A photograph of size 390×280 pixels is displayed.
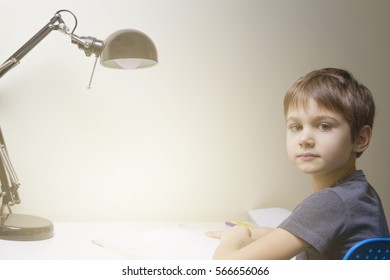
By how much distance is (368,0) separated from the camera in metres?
1.11

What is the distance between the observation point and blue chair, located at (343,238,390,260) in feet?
1.95

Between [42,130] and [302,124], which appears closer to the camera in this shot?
[302,124]

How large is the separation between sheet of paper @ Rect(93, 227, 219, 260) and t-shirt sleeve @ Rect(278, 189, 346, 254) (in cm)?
24

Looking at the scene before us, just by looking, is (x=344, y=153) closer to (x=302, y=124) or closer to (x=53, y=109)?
(x=302, y=124)

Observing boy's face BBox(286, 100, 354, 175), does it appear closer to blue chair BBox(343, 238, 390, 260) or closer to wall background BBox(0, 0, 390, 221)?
blue chair BBox(343, 238, 390, 260)

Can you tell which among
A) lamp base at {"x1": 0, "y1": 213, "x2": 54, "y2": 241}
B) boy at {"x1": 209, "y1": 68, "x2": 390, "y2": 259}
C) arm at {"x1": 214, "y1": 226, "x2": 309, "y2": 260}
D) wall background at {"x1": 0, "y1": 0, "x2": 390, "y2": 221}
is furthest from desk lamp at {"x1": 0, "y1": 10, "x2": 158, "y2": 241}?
arm at {"x1": 214, "y1": 226, "x2": 309, "y2": 260}

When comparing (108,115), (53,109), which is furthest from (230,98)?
(53,109)

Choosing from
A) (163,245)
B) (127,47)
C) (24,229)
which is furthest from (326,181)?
(24,229)

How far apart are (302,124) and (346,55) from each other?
480 millimetres

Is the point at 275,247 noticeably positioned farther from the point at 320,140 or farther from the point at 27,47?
the point at 27,47

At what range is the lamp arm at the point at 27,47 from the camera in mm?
932

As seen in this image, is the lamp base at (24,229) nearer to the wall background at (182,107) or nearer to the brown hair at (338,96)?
the wall background at (182,107)

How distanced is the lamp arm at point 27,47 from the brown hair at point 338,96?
0.50m

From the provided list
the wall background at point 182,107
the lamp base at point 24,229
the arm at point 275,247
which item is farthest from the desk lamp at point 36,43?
the arm at point 275,247
